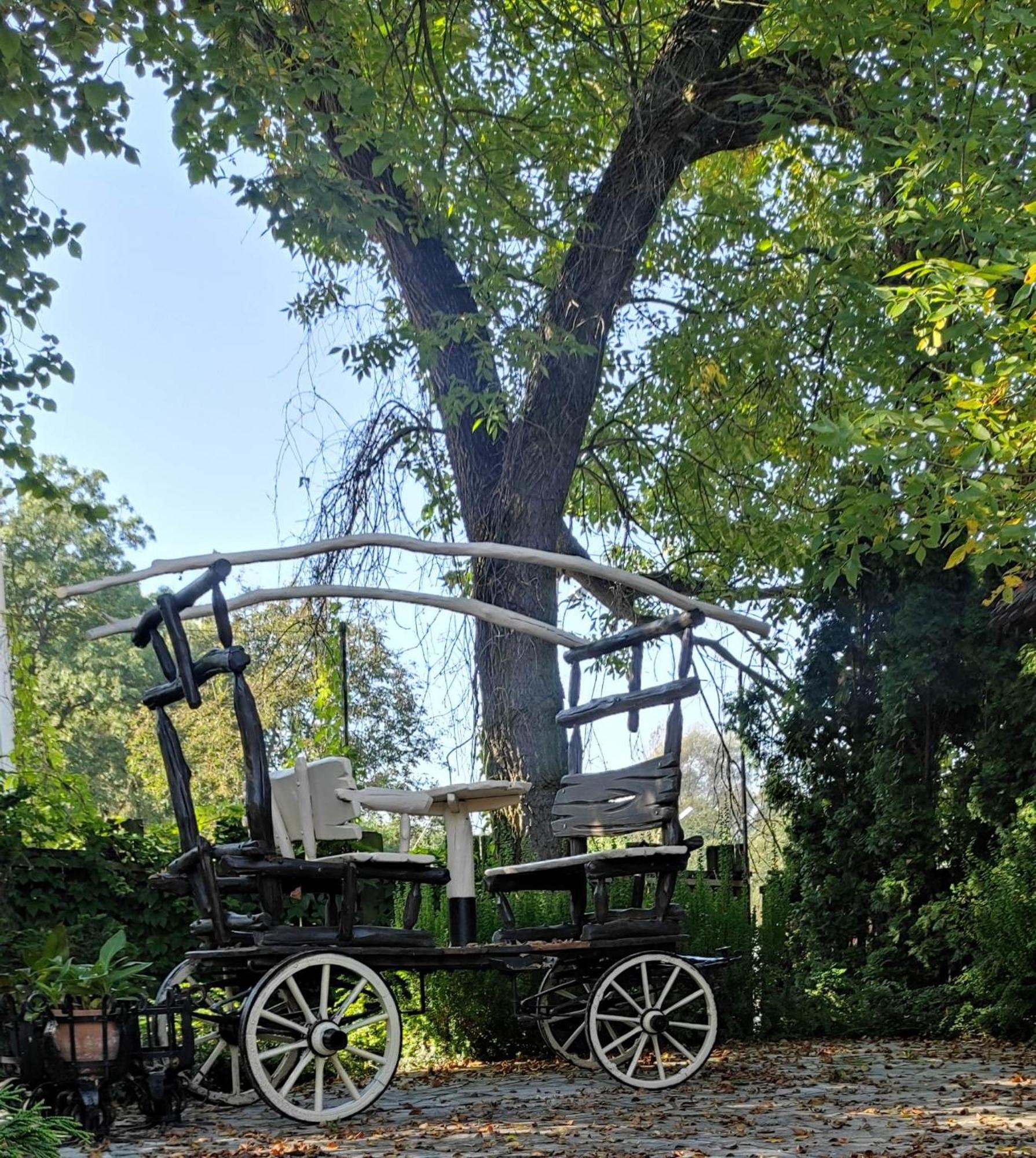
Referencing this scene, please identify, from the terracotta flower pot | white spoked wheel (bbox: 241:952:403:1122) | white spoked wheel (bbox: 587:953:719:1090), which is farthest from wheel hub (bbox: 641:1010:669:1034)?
the terracotta flower pot

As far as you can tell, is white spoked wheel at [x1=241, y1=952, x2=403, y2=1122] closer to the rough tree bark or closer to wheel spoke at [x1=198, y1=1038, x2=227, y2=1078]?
wheel spoke at [x1=198, y1=1038, x2=227, y2=1078]

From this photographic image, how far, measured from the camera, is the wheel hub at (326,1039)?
535 centimetres

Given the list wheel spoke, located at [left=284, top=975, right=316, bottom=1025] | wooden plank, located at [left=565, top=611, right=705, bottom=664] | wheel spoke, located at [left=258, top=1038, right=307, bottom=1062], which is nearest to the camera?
wheel spoke, located at [left=258, top=1038, right=307, bottom=1062]

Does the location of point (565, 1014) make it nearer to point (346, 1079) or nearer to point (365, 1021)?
point (365, 1021)

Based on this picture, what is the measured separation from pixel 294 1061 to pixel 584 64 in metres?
6.92

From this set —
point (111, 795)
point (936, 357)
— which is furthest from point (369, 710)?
point (936, 357)

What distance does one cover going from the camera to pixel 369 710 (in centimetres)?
2264

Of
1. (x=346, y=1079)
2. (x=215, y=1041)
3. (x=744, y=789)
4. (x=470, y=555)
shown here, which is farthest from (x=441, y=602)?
(x=744, y=789)

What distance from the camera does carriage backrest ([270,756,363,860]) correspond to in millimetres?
5898

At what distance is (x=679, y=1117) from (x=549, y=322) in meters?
5.06

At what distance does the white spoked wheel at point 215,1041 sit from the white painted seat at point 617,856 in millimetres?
1445

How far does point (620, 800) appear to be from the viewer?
6758 mm

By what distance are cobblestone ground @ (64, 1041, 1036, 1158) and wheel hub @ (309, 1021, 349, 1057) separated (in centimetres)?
29

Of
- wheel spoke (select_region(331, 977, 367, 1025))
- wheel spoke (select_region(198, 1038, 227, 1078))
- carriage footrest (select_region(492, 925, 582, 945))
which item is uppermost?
carriage footrest (select_region(492, 925, 582, 945))
